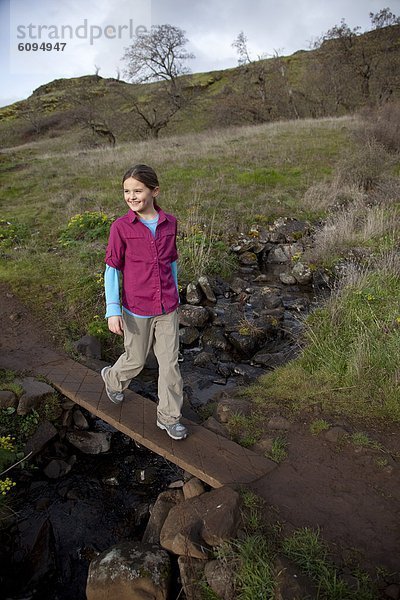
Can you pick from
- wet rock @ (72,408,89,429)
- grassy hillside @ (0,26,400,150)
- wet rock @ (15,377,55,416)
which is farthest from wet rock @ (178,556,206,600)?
grassy hillside @ (0,26,400,150)

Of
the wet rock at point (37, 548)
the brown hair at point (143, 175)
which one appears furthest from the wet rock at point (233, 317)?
the wet rock at point (37, 548)

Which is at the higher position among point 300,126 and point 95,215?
point 300,126

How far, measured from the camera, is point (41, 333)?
200 inches

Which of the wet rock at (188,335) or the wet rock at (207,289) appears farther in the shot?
the wet rock at (207,289)

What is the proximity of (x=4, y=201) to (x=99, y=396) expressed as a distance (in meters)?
10.0

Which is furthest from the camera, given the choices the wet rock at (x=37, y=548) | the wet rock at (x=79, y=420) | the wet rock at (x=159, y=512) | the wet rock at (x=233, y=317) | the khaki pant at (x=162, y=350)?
the wet rock at (x=233, y=317)

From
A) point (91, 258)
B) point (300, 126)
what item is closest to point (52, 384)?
point (91, 258)

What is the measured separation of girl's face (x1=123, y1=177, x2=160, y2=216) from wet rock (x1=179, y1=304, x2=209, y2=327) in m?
3.19

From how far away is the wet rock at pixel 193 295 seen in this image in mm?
6426

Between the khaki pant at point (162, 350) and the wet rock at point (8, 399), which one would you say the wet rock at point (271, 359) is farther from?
the wet rock at point (8, 399)

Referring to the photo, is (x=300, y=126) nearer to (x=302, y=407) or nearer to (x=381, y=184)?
(x=381, y=184)

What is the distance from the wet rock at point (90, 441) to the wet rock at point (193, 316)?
7.78 feet

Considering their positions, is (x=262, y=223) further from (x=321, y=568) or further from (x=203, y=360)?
(x=321, y=568)

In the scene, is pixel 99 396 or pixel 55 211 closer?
pixel 99 396
